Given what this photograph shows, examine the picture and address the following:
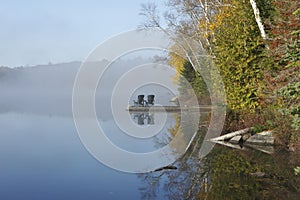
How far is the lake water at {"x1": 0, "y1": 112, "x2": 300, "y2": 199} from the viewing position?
6.50m

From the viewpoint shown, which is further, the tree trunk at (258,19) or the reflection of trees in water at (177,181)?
the tree trunk at (258,19)

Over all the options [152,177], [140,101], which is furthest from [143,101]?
[152,177]

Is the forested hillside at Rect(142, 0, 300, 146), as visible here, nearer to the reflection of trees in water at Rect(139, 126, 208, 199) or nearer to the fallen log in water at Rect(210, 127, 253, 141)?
the fallen log in water at Rect(210, 127, 253, 141)

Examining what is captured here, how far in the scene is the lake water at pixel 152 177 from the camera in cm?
650

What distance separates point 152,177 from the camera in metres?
7.75

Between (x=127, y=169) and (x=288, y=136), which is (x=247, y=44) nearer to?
(x=288, y=136)

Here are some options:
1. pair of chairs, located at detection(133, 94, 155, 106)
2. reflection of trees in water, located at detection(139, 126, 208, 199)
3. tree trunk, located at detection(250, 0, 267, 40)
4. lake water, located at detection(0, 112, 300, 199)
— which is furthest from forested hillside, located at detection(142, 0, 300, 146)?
pair of chairs, located at detection(133, 94, 155, 106)

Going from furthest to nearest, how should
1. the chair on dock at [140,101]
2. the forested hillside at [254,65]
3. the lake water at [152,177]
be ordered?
1. the chair on dock at [140,101]
2. the forested hillside at [254,65]
3. the lake water at [152,177]

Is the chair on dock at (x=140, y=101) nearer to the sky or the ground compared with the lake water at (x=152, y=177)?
nearer to the sky

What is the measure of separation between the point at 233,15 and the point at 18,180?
10.2m

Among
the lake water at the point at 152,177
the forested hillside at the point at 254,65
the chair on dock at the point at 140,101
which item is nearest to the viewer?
the lake water at the point at 152,177

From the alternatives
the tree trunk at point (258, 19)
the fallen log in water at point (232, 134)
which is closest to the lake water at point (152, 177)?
the fallen log in water at point (232, 134)

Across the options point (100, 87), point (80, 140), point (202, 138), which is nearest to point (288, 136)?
point (202, 138)

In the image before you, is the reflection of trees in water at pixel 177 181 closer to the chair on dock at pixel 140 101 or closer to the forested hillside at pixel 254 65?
Result: the forested hillside at pixel 254 65
